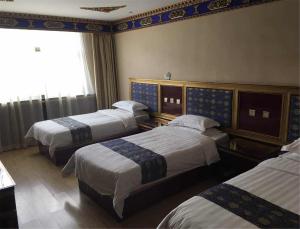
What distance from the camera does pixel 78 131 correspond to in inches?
147

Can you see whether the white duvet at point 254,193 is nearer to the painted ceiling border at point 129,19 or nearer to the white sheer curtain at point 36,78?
the painted ceiling border at point 129,19

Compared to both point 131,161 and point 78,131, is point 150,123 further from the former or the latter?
point 131,161

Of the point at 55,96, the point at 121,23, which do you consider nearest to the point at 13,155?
the point at 55,96

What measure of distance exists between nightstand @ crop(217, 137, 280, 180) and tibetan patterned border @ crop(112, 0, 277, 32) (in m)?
1.58

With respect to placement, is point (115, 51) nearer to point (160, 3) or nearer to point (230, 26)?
point (160, 3)

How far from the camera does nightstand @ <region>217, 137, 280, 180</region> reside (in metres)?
2.66

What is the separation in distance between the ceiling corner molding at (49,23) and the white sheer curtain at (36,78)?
13 centimetres

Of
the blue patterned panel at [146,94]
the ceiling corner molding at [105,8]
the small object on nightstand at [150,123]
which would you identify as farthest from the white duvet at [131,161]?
the ceiling corner molding at [105,8]

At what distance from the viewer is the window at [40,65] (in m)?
4.23

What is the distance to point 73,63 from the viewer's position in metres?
4.89

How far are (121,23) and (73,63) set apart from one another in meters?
1.21

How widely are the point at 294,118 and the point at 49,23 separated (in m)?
4.02

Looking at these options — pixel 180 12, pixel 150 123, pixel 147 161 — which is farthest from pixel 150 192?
pixel 180 12

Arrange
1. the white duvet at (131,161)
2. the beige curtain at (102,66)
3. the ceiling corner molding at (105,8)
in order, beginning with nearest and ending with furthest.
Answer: the white duvet at (131,161) → the ceiling corner molding at (105,8) → the beige curtain at (102,66)
